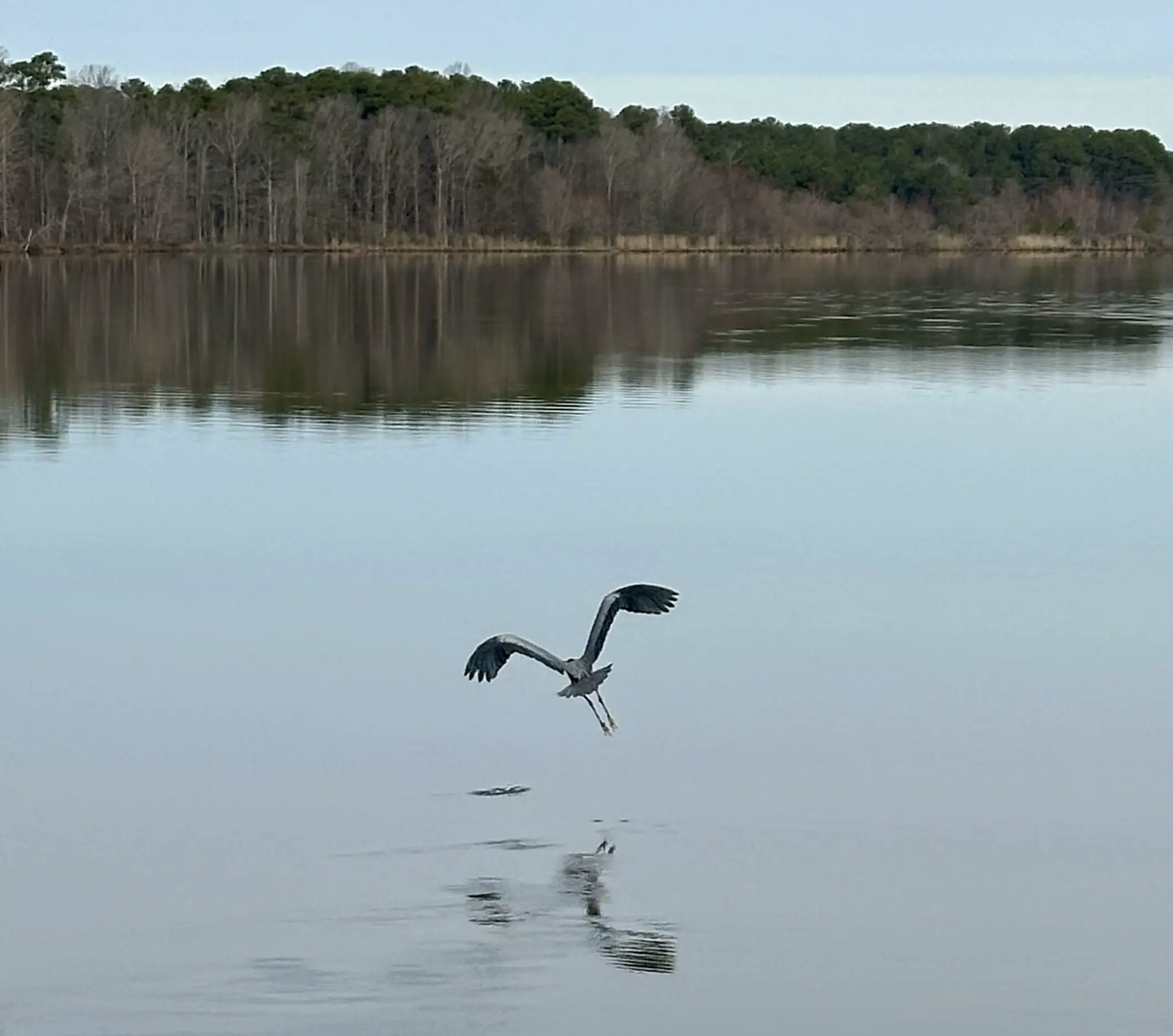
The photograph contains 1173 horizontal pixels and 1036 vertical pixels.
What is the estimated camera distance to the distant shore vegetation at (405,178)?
63375 millimetres

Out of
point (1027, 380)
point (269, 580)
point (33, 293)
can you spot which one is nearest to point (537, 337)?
point (1027, 380)

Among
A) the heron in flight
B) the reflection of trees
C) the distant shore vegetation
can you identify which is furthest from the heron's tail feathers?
A: the distant shore vegetation

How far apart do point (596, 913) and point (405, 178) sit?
6437 cm

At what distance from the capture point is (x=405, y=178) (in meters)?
70.2

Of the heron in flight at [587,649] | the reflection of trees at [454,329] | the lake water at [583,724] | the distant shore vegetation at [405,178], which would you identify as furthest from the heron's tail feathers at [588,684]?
the distant shore vegetation at [405,178]

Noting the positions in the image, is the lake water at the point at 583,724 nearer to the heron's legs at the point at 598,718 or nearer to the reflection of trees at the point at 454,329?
the heron's legs at the point at 598,718

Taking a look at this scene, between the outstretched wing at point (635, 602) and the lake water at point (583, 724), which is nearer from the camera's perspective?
the lake water at point (583, 724)

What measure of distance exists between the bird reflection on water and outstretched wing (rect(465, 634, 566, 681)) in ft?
2.19

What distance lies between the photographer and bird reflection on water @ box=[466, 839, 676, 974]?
6.85 meters

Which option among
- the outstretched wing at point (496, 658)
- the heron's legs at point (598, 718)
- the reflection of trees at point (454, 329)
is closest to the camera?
the outstretched wing at point (496, 658)

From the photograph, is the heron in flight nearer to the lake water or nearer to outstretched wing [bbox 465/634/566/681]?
outstretched wing [bbox 465/634/566/681]

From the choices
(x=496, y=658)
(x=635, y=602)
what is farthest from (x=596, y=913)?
(x=635, y=602)

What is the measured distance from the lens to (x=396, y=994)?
645cm

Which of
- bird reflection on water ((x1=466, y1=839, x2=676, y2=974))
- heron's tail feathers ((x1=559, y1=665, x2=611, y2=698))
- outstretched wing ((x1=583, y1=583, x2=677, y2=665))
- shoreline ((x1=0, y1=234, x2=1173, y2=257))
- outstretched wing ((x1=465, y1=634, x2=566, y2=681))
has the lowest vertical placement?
bird reflection on water ((x1=466, y1=839, x2=676, y2=974))
